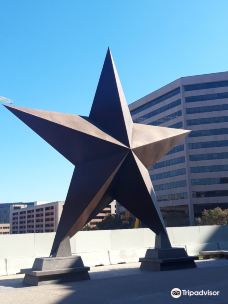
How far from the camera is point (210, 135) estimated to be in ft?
263

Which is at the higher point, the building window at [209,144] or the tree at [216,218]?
the building window at [209,144]

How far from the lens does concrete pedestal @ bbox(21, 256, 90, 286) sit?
13.5 metres

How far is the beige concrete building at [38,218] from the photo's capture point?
13225 cm

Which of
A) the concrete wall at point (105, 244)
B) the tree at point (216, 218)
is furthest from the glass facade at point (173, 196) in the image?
the concrete wall at point (105, 244)

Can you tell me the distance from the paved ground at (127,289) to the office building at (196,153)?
212 ft

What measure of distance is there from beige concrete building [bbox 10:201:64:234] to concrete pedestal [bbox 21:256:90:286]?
4484 inches

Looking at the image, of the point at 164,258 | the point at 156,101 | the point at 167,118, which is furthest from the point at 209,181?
the point at 164,258

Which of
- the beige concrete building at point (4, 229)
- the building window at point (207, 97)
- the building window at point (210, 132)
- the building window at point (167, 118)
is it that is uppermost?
the building window at point (207, 97)

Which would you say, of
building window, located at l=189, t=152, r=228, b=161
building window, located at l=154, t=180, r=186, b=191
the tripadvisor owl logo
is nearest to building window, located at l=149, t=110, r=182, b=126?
building window, located at l=189, t=152, r=228, b=161

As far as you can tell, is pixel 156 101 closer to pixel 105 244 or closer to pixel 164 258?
pixel 105 244

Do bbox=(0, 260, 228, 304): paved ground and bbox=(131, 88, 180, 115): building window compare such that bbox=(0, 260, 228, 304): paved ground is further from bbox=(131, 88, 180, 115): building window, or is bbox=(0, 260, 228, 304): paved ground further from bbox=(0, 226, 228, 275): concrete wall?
bbox=(131, 88, 180, 115): building window

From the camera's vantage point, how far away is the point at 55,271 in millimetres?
13805

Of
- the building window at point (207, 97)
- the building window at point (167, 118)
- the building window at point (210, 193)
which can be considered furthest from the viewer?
the building window at point (167, 118)

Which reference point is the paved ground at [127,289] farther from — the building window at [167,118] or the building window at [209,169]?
the building window at [167,118]
